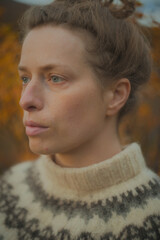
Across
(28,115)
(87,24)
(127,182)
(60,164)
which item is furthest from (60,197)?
(87,24)

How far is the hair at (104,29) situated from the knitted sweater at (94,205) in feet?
1.91

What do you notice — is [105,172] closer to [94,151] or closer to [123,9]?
[94,151]

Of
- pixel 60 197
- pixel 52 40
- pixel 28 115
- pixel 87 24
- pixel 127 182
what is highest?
pixel 87 24

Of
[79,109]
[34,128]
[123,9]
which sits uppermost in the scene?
[123,9]

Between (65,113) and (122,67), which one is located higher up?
(122,67)

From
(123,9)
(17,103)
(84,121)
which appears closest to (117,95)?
(84,121)

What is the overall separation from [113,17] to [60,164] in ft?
3.66

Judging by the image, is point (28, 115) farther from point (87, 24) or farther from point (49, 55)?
point (87, 24)

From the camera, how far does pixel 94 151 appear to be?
180 centimetres

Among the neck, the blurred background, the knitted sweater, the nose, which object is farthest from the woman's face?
the blurred background

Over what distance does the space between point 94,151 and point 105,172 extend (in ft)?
0.64

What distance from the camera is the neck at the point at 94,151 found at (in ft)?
5.90

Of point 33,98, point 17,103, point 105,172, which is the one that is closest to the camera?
point 33,98

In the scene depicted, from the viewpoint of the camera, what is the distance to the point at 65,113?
1.58 metres
